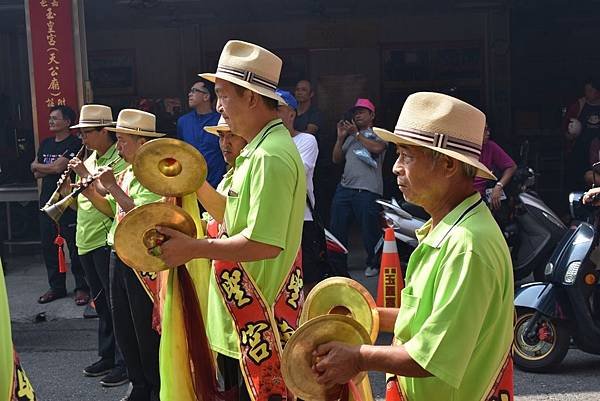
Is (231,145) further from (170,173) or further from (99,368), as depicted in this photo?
(99,368)

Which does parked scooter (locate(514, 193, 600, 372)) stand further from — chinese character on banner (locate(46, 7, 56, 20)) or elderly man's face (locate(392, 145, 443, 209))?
chinese character on banner (locate(46, 7, 56, 20))

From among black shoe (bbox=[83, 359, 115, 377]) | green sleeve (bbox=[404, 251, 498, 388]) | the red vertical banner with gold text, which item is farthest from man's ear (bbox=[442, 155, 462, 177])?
the red vertical banner with gold text

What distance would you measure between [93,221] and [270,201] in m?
2.59

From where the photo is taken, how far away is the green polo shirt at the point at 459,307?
6.93 feet

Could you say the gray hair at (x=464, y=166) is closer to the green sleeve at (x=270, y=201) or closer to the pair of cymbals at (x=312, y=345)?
the pair of cymbals at (x=312, y=345)

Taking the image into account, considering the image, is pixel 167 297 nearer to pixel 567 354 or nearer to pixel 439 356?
pixel 439 356

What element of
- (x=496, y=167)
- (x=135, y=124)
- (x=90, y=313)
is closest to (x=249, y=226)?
(x=135, y=124)

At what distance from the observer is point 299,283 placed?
3400 mm

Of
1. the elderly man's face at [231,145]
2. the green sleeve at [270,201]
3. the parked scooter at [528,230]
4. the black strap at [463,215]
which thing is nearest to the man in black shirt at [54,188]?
the parked scooter at [528,230]

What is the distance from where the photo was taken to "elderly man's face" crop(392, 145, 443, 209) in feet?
7.57

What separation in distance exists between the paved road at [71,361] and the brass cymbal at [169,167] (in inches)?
86.6

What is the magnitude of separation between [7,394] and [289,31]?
9105mm

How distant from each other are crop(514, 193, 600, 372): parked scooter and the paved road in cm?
14

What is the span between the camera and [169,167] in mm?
3504
